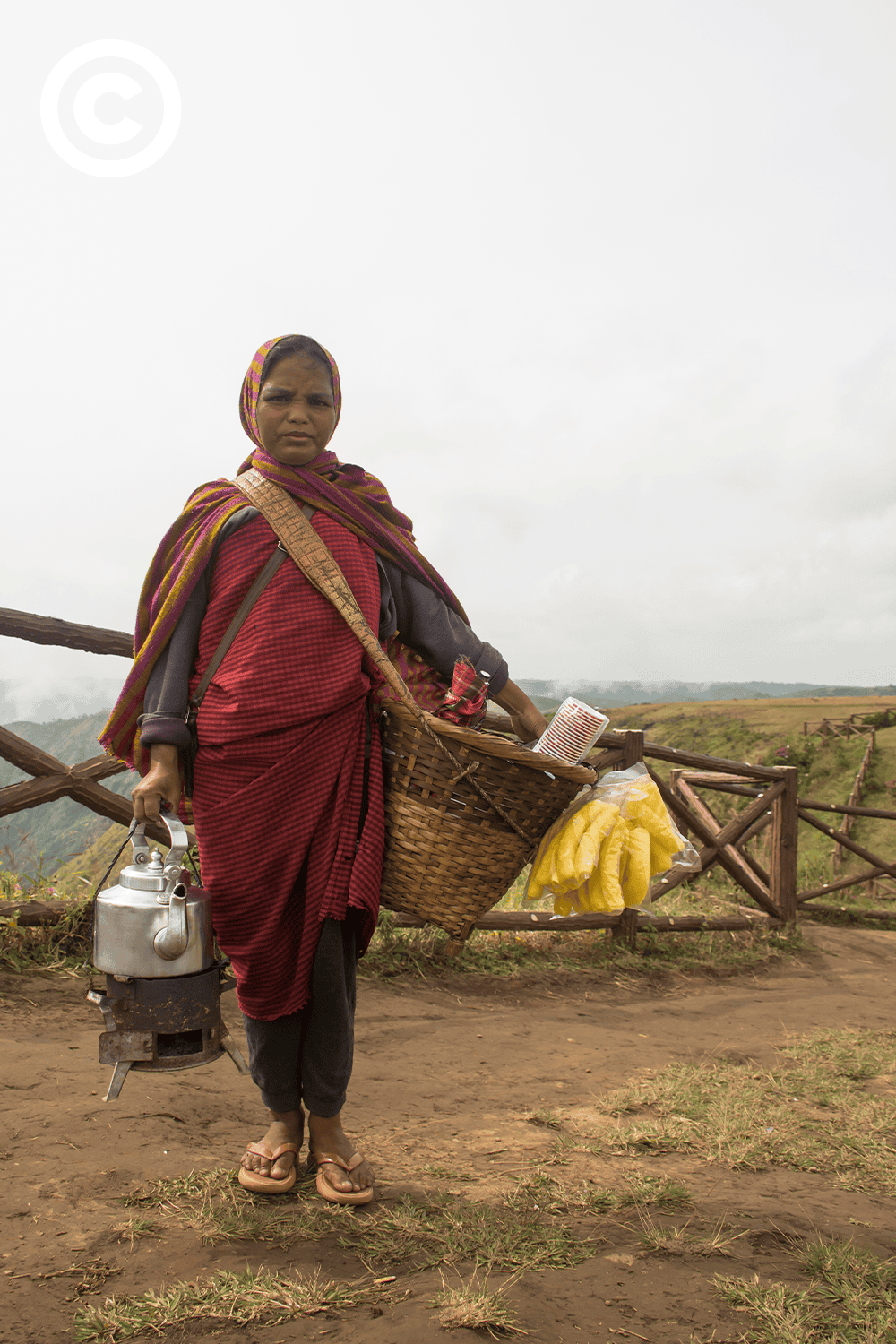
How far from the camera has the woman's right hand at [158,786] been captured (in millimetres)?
2051

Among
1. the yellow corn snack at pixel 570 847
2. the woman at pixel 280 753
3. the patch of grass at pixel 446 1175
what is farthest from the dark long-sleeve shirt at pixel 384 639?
the patch of grass at pixel 446 1175

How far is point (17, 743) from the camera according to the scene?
4.00m

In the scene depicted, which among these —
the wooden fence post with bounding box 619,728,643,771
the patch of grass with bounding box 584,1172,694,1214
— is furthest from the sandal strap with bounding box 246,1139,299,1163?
the wooden fence post with bounding box 619,728,643,771

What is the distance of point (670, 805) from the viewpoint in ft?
18.9

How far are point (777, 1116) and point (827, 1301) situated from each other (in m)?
1.28

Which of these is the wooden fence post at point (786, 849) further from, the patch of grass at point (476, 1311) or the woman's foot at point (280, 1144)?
the patch of grass at point (476, 1311)

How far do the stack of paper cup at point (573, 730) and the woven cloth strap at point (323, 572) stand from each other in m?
0.23

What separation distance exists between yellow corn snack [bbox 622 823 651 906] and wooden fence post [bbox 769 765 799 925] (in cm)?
476

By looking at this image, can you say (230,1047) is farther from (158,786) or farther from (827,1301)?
(827,1301)

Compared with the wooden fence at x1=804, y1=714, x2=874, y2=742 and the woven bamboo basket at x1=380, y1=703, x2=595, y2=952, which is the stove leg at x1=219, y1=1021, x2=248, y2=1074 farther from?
the wooden fence at x1=804, y1=714, x2=874, y2=742

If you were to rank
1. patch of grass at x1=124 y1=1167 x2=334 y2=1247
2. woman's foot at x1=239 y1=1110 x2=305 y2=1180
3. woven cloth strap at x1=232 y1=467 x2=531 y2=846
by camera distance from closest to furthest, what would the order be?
patch of grass at x1=124 y1=1167 x2=334 y2=1247
woven cloth strap at x1=232 y1=467 x2=531 y2=846
woman's foot at x1=239 y1=1110 x2=305 y2=1180

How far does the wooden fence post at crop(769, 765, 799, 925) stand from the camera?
6.50 meters

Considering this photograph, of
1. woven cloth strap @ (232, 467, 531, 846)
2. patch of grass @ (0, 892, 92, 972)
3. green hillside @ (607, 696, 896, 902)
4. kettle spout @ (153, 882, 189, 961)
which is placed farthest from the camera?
green hillside @ (607, 696, 896, 902)

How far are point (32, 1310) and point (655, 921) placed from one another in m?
4.55
